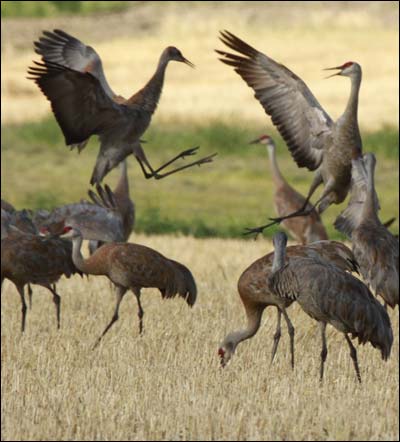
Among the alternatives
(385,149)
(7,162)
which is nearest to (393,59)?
(385,149)

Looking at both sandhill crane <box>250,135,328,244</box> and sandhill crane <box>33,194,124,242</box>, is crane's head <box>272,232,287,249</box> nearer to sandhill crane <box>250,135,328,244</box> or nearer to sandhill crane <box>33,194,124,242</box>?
sandhill crane <box>33,194,124,242</box>

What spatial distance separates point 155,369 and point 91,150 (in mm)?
18785

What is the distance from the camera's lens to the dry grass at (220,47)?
2966 centimetres

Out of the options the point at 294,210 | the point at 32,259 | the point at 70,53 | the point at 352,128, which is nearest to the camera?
the point at 352,128

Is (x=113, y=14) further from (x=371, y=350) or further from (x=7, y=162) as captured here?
(x=371, y=350)

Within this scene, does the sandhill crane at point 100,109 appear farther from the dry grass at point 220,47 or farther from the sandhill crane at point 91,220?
the dry grass at point 220,47

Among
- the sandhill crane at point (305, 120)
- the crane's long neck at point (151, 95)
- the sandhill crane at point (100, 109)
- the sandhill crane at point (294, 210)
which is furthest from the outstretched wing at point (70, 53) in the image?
the sandhill crane at point (294, 210)

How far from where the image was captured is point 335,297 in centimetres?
811

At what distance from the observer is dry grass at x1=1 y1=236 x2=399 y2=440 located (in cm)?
683

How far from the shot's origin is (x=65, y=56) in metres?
10.3

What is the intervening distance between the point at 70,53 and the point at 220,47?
25.3m

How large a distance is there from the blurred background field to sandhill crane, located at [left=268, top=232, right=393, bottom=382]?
8893 millimetres

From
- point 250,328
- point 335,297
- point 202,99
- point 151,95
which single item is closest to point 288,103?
point 151,95

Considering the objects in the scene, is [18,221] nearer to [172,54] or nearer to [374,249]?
Result: [172,54]
